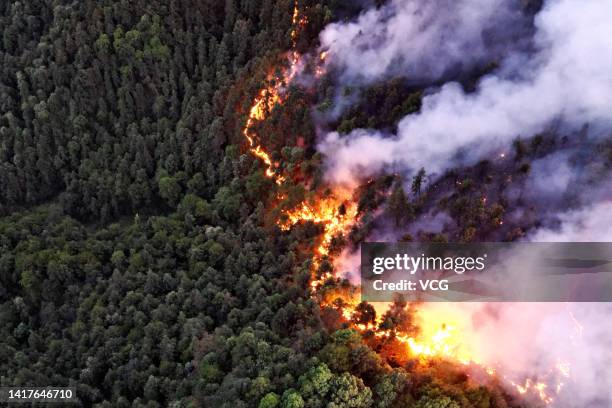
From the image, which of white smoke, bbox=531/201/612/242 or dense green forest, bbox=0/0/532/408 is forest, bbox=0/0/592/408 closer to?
dense green forest, bbox=0/0/532/408

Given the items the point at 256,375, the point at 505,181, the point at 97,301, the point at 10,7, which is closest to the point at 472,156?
the point at 505,181

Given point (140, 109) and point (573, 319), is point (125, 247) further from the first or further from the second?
point (573, 319)

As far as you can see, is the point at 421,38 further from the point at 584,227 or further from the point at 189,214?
the point at 189,214

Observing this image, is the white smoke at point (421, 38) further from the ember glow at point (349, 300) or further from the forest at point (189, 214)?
the ember glow at point (349, 300)

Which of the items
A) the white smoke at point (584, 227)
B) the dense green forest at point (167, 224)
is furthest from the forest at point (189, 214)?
the white smoke at point (584, 227)

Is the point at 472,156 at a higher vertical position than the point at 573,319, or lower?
higher

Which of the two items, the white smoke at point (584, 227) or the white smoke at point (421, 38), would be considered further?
the white smoke at point (421, 38)
